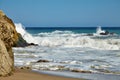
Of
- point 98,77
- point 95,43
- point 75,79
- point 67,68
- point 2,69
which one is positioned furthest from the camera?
point 95,43

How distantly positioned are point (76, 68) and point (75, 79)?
301 cm

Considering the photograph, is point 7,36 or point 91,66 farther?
point 91,66

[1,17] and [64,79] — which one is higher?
[1,17]

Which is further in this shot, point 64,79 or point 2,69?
point 64,79

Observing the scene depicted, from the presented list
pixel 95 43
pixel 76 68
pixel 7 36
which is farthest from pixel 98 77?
pixel 95 43

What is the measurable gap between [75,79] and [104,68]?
350 cm

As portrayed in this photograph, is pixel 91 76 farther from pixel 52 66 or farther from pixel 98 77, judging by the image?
pixel 52 66

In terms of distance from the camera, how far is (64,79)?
10.8 m

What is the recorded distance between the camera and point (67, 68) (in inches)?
547

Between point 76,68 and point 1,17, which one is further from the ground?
point 1,17

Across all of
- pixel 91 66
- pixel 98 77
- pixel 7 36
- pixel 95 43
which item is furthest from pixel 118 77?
pixel 95 43

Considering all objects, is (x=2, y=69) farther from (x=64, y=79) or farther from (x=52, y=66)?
(x=52, y=66)

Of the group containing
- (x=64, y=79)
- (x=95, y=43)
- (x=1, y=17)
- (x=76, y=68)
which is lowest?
(x=64, y=79)

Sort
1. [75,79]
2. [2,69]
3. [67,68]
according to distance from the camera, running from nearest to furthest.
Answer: [2,69], [75,79], [67,68]
